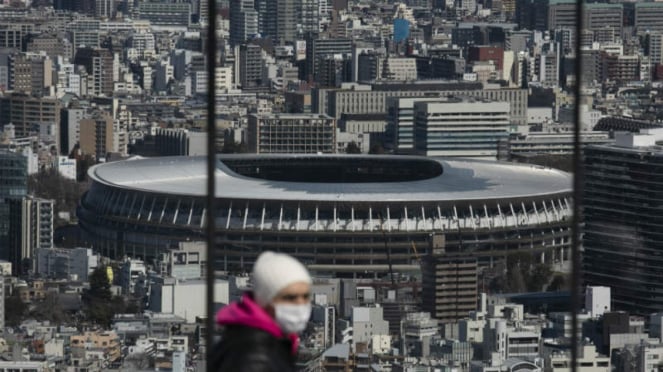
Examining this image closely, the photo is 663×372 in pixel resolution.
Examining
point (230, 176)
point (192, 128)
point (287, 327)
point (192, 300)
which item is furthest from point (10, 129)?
point (287, 327)

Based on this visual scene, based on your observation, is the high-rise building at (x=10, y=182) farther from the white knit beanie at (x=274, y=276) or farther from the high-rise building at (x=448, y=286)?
the white knit beanie at (x=274, y=276)

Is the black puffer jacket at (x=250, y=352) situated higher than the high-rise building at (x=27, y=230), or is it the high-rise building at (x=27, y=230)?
the black puffer jacket at (x=250, y=352)

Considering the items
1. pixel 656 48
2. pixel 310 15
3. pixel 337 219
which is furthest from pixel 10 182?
pixel 310 15

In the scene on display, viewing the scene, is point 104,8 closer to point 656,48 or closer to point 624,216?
point 656,48

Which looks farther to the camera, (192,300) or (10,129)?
(10,129)

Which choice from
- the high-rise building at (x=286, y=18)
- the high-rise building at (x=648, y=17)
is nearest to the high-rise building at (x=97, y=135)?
the high-rise building at (x=286, y=18)

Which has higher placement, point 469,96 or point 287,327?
point 287,327

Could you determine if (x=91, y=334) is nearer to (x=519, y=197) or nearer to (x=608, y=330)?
(x=608, y=330)

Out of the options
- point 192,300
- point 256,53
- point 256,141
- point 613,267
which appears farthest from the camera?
point 256,53
